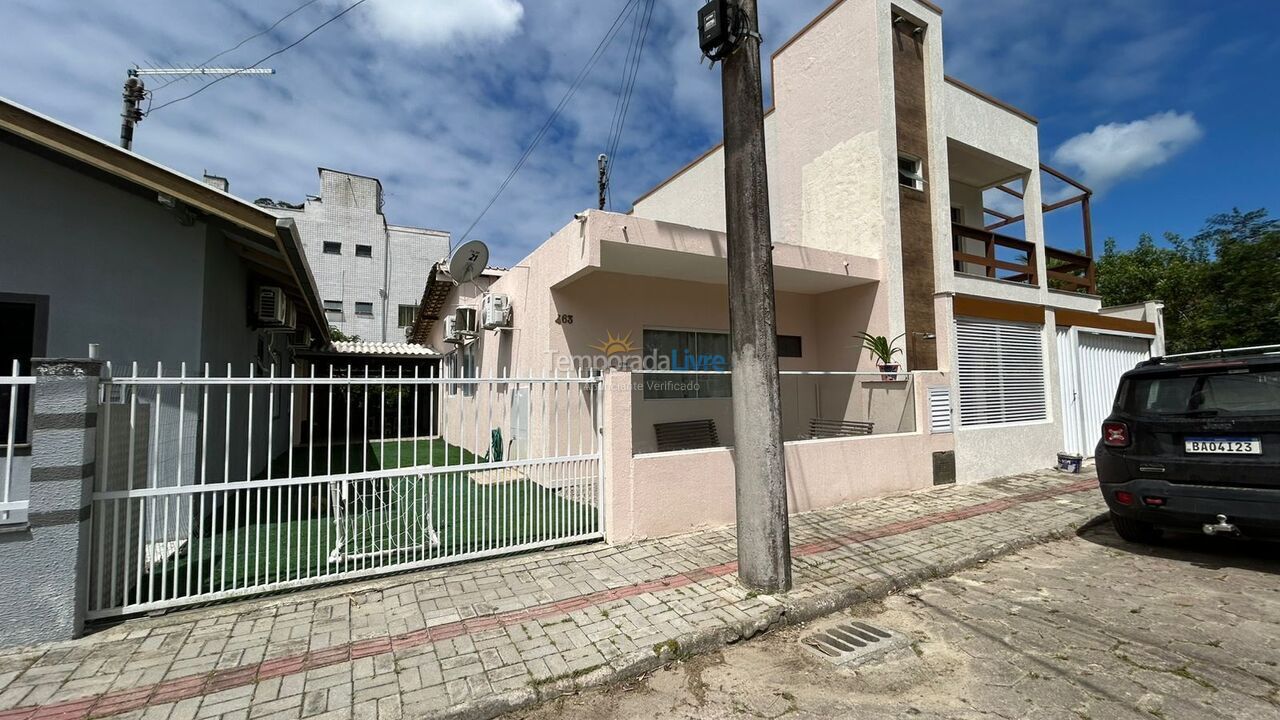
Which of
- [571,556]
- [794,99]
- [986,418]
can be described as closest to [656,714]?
[571,556]

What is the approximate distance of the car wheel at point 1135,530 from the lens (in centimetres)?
517

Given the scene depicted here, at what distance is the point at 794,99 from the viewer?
9766mm

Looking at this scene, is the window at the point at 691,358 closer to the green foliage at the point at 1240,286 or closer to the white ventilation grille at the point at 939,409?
the white ventilation grille at the point at 939,409

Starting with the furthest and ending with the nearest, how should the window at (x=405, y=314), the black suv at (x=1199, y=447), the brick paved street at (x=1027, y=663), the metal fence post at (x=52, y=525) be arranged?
the window at (x=405, y=314) → the black suv at (x=1199, y=447) → the metal fence post at (x=52, y=525) → the brick paved street at (x=1027, y=663)

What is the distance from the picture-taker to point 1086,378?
1006 centimetres

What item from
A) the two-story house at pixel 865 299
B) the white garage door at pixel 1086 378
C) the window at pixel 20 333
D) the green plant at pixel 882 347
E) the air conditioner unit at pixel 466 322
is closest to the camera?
the window at pixel 20 333

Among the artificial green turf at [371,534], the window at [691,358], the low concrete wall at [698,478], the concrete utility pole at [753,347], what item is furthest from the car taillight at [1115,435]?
the artificial green turf at [371,534]

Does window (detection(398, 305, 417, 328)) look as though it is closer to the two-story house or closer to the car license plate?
the two-story house

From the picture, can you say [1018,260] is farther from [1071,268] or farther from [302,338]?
[302,338]

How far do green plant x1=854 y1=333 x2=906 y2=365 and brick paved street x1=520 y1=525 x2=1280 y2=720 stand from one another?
398cm

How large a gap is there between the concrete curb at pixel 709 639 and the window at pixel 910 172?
19.6 ft

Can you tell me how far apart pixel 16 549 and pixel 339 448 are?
10007 millimetres

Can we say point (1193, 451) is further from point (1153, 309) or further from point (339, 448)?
point (339, 448)

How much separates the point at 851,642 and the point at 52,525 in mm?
4920
